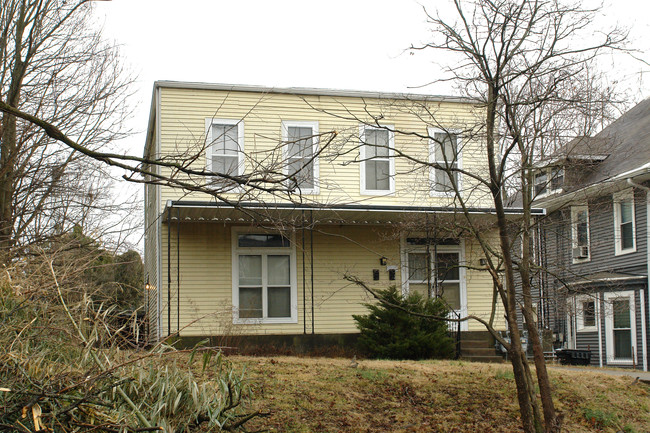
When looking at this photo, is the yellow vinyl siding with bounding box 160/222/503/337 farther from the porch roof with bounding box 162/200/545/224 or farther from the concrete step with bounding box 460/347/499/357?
the concrete step with bounding box 460/347/499/357

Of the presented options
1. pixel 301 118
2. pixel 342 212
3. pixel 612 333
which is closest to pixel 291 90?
pixel 301 118

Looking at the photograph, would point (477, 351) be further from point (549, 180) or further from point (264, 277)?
point (549, 180)

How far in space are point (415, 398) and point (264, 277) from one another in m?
6.84

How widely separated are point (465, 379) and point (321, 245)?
244 inches

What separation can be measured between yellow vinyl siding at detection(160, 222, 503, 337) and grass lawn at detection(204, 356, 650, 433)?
13.2 ft

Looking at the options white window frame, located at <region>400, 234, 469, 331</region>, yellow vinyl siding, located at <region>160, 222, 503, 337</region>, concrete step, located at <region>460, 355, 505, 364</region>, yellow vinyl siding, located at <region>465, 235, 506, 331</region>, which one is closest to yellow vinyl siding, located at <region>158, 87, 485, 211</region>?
yellow vinyl siding, located at <region>160, 222, 503, 337</region>

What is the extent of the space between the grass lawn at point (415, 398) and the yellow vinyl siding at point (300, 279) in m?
4.03

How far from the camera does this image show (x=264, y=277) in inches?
629

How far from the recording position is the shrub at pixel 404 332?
13445 mm

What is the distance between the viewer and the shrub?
13.4 metres

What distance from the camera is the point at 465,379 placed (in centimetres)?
1092

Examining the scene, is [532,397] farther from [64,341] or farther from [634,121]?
[634,121]

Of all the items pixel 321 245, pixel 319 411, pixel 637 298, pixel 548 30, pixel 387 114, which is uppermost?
pixel 387 114

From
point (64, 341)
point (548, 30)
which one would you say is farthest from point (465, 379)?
point (64, 341)
